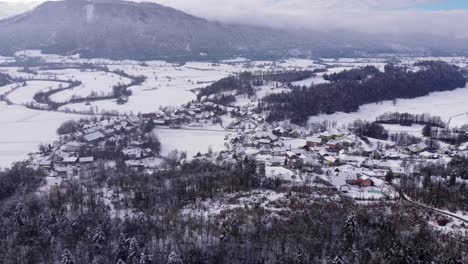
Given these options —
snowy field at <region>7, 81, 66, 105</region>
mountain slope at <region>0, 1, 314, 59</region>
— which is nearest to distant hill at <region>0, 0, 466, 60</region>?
mountain slope at <region>0, 1, 314, 59</region>

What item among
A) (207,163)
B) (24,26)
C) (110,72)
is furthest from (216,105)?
(24,26)

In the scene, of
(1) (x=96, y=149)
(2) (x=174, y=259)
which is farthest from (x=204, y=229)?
(1) (x=96, y=149)

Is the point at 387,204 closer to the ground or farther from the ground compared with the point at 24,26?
closer to the ground

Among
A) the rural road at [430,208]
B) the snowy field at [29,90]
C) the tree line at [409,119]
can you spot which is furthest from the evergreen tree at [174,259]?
the snowy field at [29,90]

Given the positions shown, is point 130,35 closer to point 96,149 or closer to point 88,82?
point 88,82

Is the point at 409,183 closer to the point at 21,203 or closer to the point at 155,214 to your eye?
the point at 155,214
